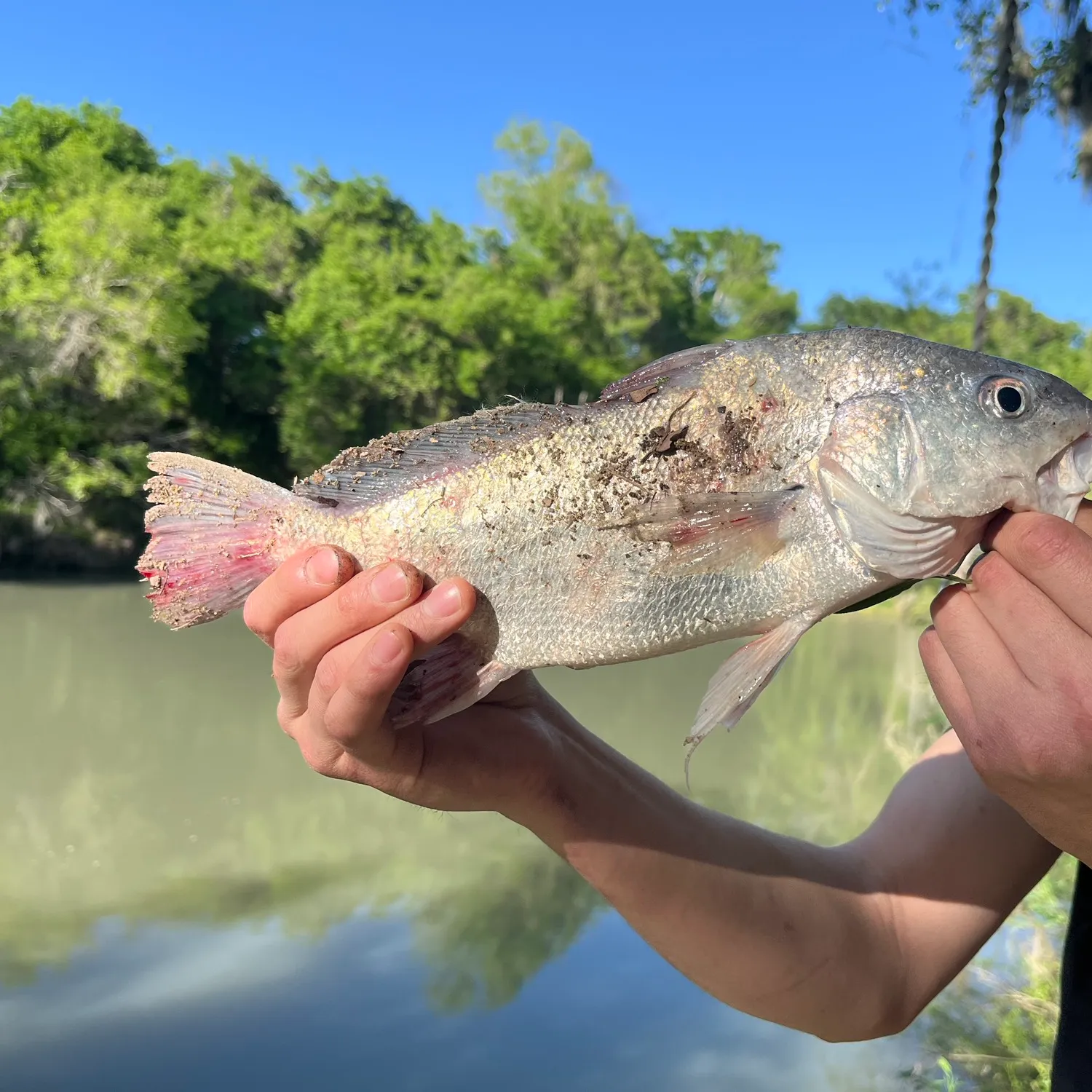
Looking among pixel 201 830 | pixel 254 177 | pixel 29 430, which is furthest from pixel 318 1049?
pixel 254 177

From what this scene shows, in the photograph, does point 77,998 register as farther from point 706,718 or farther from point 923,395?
point 923,395

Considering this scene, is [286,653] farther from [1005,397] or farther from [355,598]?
[1005,397]

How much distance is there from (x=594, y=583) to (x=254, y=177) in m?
40.5

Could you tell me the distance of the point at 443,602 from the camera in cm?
156

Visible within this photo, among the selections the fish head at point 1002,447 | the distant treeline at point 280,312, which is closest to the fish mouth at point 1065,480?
the fish head at point 1002,447

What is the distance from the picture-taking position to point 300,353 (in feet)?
82.1

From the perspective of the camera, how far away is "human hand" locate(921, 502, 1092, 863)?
4.08 ft

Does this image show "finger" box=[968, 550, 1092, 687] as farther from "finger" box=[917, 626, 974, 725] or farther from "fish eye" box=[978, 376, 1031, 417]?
"fish eye" box=[978, 376, 1031, 417]

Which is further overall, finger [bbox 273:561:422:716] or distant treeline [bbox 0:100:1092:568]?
distant treeline [bbox 0:100:1092:568]

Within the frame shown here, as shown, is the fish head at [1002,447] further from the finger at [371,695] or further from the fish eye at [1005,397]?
the finger at [371,695]

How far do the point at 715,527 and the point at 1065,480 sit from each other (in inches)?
26.3

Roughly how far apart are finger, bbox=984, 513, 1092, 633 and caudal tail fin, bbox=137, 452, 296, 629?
1442 millimetres

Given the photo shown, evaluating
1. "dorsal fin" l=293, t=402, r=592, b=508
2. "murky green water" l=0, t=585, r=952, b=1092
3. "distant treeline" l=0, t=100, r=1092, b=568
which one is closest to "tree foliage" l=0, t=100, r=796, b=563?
"distant treeline" l=0, t=100, r=1092, b=568

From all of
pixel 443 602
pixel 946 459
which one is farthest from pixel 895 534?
pixel 443 602
